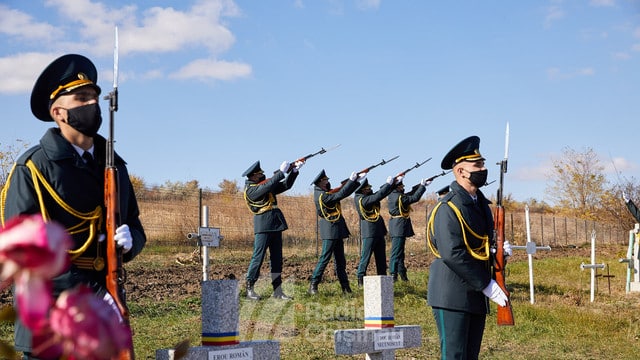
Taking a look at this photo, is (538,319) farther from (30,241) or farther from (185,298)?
(30,241)

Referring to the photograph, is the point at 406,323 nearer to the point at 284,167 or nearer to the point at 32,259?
the point at 284,167

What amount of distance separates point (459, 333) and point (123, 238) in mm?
2817

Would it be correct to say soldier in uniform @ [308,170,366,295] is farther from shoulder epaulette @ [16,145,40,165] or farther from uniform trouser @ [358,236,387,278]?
shoulder epaulette @ [16,145,40,165]

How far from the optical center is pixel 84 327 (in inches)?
32.4

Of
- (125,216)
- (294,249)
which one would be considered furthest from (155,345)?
(294,249)

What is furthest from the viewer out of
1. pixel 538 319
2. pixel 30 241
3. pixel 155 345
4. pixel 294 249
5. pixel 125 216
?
pixel 294 249

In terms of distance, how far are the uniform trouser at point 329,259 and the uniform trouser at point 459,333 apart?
7.70 m

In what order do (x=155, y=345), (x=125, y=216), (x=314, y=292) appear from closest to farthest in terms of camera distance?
(x=125, y=216) < (x=155, y=345) < (x=314, y=292)

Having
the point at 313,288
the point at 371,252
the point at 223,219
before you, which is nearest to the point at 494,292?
the point at 313,288

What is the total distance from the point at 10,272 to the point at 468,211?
5391 millimetres

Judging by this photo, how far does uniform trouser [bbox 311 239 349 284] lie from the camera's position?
13.7m

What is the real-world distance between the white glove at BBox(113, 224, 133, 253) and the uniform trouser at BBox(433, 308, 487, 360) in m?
2.72

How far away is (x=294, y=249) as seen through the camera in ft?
77.4

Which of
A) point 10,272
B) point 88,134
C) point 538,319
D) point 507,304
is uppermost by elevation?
point 88,134
